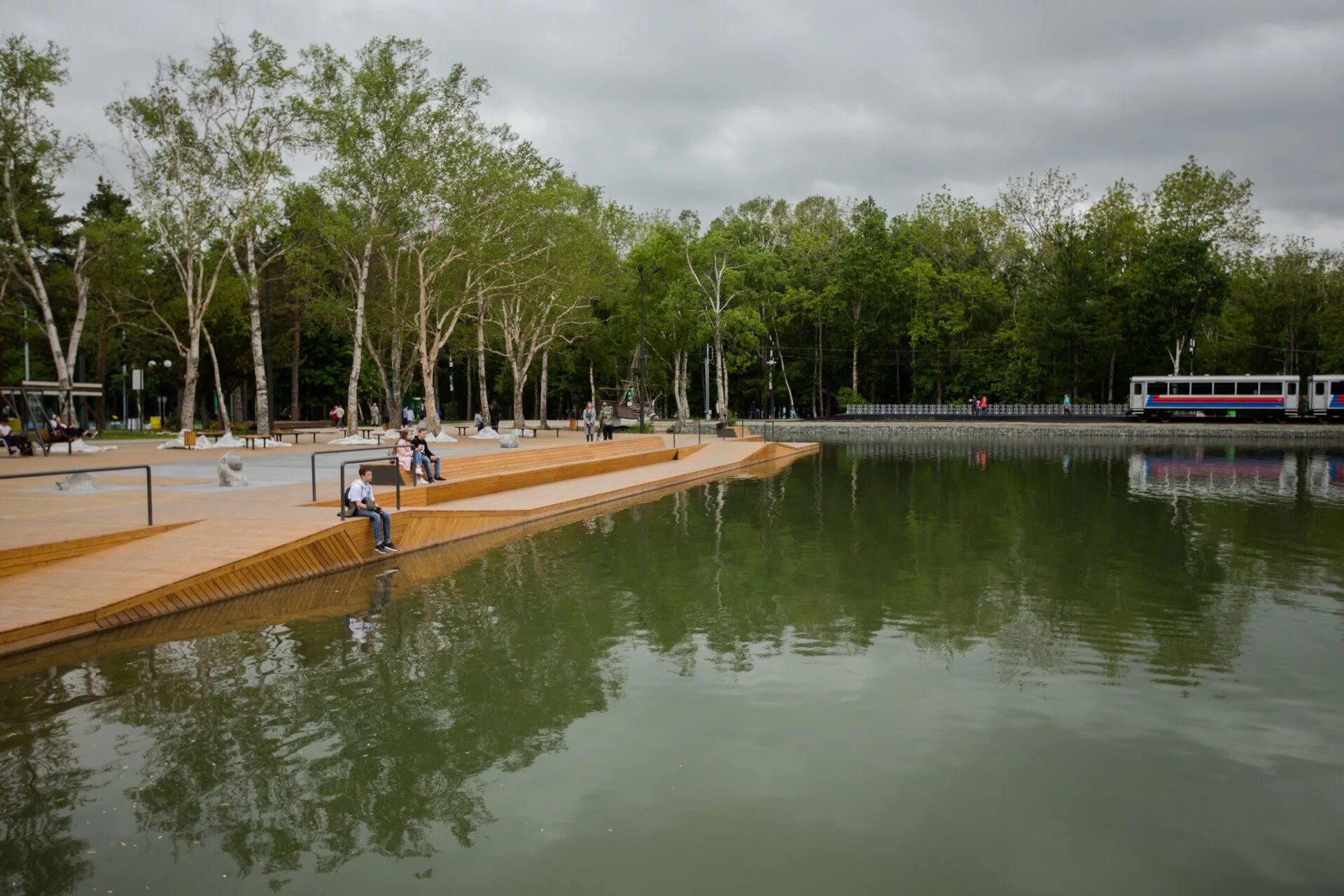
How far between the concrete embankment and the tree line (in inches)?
317

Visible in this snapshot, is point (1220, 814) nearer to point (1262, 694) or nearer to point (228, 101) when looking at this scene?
point (1262, 694)

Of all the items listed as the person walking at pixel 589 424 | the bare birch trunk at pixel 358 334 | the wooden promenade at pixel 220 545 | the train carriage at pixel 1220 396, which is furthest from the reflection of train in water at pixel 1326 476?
the bare birch trunk at pixel 358 334

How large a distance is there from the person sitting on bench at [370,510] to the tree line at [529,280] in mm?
22408

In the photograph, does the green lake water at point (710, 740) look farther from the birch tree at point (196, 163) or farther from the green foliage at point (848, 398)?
the green foliage at point (848, 398)

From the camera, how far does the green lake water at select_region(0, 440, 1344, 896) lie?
5.63m

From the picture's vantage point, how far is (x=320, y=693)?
28.1 ft

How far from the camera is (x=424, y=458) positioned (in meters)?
19.1

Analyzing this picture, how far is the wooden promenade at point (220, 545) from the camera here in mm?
→ 10391

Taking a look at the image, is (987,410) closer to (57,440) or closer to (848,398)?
(848,398)

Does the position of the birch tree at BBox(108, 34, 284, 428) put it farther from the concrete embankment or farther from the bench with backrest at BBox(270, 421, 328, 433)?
the concrete embankment

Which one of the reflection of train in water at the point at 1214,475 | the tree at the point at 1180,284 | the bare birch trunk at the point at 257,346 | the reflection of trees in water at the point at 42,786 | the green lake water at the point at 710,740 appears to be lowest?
the reflection of train in water at the point at 1214,475

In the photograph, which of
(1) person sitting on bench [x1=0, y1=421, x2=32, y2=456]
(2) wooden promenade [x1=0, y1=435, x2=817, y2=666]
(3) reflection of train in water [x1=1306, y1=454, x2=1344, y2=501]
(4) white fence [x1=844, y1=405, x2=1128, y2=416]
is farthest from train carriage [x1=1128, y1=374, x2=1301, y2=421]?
(1) person sitting on bench [x1=0, y1=421, x2=32, y2=456]

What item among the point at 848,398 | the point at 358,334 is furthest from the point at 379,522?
the point at 848,398

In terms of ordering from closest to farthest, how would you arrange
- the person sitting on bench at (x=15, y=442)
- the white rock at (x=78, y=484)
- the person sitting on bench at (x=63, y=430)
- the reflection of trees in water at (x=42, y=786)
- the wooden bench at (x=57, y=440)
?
the reflection of trees in water at (x=42, y=786) < the white rock at (x=78, y=484) < the person sitting on bench at (x=15, y=442) < the wooden bench at (x=57, y=440) < the person sitting on bench at (x=63, y=430)
